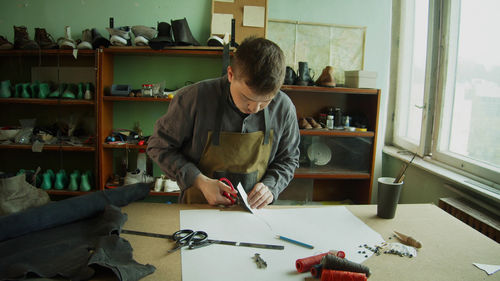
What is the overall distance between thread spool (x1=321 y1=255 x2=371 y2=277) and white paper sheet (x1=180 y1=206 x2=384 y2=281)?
0.26 feet

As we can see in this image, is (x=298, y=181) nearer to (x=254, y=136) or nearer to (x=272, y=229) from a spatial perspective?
(x=254, y=136)

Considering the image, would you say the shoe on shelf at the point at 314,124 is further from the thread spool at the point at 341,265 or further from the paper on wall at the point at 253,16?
the thread spool at the point at 341,265

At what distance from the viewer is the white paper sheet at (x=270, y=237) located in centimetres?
89

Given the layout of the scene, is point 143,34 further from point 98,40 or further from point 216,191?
point 216,191

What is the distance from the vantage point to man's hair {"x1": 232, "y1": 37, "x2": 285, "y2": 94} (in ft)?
3.78

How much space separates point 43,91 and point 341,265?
325 centimetres

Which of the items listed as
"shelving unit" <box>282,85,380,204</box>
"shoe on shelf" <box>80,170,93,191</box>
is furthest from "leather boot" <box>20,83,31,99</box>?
"shelving unit" <box>282,85,380,204</box>

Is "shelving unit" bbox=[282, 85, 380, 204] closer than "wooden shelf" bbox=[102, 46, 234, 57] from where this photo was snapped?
No

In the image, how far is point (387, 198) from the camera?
128 cm

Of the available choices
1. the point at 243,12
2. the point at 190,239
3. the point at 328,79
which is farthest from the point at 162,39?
the point at 190,239

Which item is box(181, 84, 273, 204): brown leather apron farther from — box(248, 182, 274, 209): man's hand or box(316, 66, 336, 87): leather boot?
box(316, 66, 336, 87): leather boot

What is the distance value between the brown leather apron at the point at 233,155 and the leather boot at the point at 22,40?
246 cm

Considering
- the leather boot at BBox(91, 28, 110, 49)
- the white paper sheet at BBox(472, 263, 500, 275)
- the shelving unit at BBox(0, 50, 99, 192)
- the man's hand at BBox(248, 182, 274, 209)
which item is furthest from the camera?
the shelving unit at BBox(0, 50, 99, 192)

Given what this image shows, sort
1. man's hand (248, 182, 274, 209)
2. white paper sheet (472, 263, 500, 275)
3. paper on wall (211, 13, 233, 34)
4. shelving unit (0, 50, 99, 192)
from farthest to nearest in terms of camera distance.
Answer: shelving unit (0, 50, 99, 192) < paper on wall (211, 13, 233, 34) < man's hand (248, 182, 274, 209) < white paper sheet (472, 263, 500, 275)
